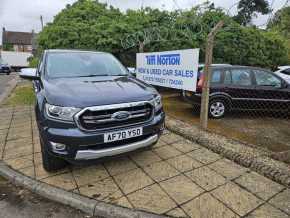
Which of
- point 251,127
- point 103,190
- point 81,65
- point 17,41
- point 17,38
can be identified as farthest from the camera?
point 17,38

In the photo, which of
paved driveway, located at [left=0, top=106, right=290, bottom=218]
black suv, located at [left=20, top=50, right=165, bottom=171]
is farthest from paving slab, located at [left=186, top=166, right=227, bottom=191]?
black suv, located at [left=20, top=50, right=165, bottom=171]

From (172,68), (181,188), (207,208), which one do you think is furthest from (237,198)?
(172,68)

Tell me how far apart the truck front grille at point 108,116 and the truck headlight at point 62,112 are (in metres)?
0.08

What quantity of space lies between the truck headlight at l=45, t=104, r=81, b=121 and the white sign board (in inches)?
119

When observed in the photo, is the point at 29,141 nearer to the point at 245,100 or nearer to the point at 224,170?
the point at 224,170

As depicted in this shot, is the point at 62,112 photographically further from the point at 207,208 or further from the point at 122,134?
the point at 207,208

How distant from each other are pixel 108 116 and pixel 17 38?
210 ft

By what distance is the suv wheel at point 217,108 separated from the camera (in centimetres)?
604

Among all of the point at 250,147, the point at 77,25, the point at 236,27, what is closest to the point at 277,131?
the point at 250,147

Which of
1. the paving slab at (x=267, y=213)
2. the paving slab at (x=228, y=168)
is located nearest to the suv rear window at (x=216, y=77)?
the paving slab at (x=228, y=168)

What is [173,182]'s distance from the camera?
307 cm

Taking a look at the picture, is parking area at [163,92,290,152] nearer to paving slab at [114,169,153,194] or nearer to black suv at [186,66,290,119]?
black suv at [186,66,290,119]

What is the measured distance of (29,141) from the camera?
4.41 metres

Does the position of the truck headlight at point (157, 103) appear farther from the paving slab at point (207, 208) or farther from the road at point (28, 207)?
the road at point (28, 207)
